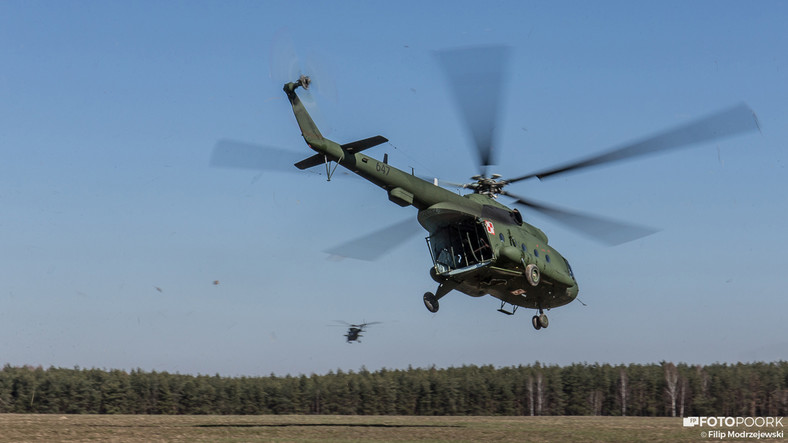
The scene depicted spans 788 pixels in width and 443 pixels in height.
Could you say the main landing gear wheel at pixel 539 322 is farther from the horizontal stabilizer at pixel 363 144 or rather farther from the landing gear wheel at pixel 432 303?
the horizontal stabilizer at pixel 363 144

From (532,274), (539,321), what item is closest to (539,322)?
(539,321)

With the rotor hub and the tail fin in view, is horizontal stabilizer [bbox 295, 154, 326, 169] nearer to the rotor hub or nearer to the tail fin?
the tail fin

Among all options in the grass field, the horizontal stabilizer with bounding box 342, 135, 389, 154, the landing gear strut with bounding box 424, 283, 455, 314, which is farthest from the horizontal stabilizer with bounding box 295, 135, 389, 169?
the grass field

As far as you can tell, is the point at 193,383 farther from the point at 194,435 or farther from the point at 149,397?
the point at 194,435

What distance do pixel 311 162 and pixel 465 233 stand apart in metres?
5.54

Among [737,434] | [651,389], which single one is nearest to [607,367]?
[651,389]

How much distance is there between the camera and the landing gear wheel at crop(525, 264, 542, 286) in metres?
26.0

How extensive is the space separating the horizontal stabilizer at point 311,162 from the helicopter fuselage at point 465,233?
3.1 inches

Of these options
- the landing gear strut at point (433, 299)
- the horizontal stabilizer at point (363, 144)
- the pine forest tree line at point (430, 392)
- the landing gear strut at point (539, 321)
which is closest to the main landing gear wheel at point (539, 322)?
the landing gear strut at point (539, 321)

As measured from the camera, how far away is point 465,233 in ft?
84.8

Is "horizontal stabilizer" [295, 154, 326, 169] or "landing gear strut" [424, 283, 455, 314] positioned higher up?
"horizontal stabilizer" [295, 154, 326, 169]

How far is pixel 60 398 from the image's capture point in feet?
281

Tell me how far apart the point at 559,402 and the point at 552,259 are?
2855 inches

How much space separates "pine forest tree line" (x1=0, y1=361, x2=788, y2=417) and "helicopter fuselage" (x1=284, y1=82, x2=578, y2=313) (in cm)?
6838
